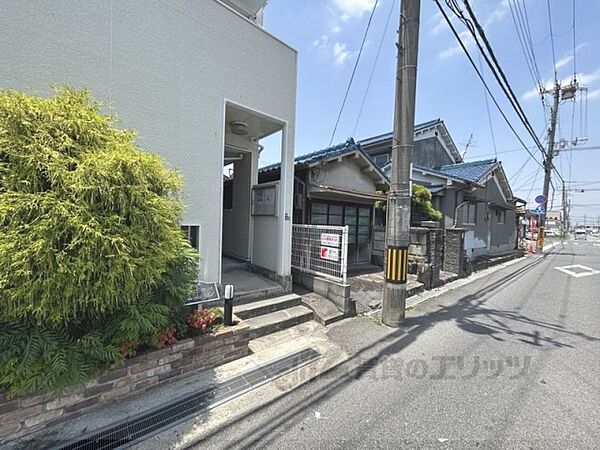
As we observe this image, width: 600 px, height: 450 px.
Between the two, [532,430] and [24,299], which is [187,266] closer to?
[24,299]

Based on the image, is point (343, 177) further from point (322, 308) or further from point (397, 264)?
point (322, 308)

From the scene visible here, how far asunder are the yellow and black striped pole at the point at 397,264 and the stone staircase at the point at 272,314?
1.57 m

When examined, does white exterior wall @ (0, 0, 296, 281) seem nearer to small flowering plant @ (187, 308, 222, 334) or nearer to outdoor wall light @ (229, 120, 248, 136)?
outdoor wall light @ (229, 120, 248, 136)

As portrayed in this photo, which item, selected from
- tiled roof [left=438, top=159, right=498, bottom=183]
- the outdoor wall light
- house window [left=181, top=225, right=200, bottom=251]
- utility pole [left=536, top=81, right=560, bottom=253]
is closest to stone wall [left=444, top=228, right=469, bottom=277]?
tiled roof [left=438, top=159, right=498, bottom=183]

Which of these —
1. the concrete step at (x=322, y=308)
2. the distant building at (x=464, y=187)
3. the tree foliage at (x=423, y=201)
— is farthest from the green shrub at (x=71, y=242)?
the distant building at (x=464, y=187)

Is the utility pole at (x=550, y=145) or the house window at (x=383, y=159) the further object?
the utility pole at (x=550, y=145)

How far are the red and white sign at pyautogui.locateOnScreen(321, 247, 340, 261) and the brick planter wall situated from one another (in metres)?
2.30

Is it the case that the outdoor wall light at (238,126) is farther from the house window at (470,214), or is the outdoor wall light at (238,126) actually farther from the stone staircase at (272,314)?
the house window at (470,214)

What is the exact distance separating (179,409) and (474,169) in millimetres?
15741

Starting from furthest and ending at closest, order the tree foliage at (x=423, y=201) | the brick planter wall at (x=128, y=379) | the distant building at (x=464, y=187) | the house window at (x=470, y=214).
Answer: the house window at (x=470, y=214) → the distant building at (x=464, y=187) → the tree foliage at (x=423, y=201) → the brick planter wall at (x=128, y=379)

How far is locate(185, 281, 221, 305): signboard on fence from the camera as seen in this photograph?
329 cm

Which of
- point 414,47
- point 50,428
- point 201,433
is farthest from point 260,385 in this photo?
point 414,47

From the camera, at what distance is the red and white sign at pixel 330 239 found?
5.20 m

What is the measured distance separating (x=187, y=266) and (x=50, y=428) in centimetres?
166
